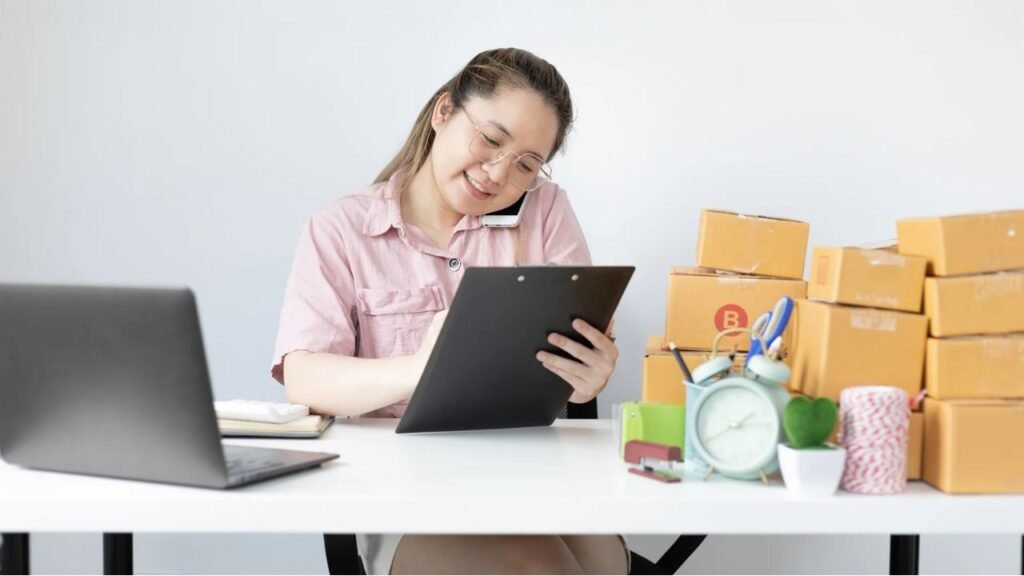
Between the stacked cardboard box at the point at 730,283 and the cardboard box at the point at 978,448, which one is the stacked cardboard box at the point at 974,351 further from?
the stacked cardboard box at the point at 730,283

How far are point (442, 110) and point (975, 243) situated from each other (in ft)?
3.29

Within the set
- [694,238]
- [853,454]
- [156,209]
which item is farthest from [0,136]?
[853,454]

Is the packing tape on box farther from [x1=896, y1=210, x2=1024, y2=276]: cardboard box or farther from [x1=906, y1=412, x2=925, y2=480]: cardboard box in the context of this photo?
[x1=896, y1=210, x2=1024, y2=276]: cardboard box

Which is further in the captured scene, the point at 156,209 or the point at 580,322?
the point at 156,209

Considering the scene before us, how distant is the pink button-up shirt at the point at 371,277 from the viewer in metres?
1.71

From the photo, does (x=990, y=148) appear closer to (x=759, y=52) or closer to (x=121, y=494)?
(x=759, y=52)

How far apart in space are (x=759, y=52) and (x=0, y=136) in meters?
1.78

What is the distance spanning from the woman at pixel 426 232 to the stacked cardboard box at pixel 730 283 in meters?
0.26

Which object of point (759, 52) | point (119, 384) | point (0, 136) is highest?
point (759, 52)

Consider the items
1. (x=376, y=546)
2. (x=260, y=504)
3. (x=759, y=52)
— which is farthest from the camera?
(x=759, y=52)

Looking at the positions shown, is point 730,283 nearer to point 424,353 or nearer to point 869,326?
point 869,326

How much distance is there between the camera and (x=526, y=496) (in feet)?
3.29

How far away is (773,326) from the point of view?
1.15 m

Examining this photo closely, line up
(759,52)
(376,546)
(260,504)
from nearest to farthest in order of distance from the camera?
1. (260,504)
2. (376,546)
3. (759,52)
